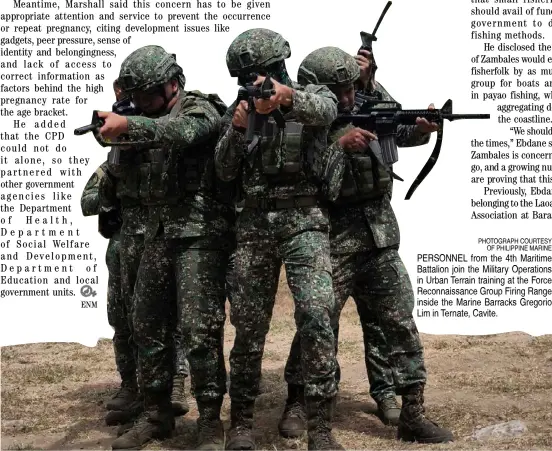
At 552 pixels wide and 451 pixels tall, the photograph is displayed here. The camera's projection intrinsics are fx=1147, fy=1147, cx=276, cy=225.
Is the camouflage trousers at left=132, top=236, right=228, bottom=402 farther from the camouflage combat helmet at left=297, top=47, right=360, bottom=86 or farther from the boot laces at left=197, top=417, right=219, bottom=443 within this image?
the camouflage combat helmet at left=297, top=47, right=360, bottom=86

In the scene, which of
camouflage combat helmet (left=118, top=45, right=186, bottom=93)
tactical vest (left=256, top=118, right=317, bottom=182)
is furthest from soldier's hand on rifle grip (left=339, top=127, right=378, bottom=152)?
camouflage combat helmet (left=118, top=45, right=186, bottom=93)

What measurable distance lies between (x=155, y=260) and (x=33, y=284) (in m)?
3.22

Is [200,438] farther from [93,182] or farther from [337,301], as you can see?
[93,182]

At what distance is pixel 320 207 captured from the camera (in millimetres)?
6293

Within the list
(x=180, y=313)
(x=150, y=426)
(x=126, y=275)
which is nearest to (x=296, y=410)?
(x=150, y=426)

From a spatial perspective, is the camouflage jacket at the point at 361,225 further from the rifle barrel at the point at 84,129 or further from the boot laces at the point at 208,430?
the rifle barrel at the point at 84,129

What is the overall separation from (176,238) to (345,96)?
1.34 meters

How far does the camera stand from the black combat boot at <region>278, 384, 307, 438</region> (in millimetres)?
6844

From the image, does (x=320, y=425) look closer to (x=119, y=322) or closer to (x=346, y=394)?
(x=346, y=394)

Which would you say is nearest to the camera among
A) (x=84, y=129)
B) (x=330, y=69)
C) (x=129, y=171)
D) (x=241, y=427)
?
(x=84, y=129)

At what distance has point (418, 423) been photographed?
6605 millimetres

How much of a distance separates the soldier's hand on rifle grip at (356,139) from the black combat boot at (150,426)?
1828 mm

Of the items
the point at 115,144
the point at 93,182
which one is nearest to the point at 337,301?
the point at 115,144

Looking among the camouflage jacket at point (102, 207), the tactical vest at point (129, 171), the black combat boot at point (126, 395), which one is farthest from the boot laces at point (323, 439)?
the camouflage jacket at point (102, 207)
